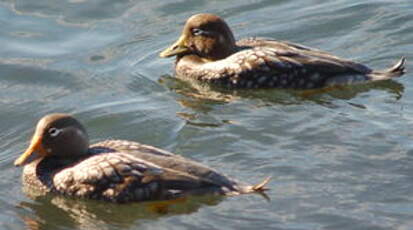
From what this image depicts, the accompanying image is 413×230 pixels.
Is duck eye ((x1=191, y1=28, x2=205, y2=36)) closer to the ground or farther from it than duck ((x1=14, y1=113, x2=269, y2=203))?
farther from it

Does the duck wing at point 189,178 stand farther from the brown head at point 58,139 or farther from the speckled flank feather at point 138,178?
the brown head at point 58,139

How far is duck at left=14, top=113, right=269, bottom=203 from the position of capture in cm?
1084

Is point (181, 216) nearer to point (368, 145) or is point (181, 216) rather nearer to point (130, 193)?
point (130, 193)

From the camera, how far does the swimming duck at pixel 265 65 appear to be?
1411 cm

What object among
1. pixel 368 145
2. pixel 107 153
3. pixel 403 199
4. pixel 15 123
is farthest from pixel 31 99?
pixel 403 199

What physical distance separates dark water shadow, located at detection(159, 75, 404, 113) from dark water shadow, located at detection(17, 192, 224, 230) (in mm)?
2934

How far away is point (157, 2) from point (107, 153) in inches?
271

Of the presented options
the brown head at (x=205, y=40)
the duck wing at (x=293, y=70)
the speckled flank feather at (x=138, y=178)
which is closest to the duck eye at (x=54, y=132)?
the speckled flank feather at (x=138, y=178)

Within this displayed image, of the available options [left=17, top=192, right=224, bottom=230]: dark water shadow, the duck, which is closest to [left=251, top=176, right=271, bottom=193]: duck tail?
the duck

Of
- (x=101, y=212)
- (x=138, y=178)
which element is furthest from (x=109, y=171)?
(x=101, y=212)

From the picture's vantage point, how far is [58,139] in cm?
1134

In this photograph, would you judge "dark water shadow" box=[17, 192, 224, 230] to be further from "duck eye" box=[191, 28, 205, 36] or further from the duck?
"duck eye" box=[191, 28, 205, 36]

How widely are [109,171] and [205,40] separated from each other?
177 inches

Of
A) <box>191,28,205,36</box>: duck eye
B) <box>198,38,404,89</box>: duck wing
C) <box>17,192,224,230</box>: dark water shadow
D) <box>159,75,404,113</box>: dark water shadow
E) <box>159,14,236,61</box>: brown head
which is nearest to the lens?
<box>17,192,224,230</box>: dark water shadow
